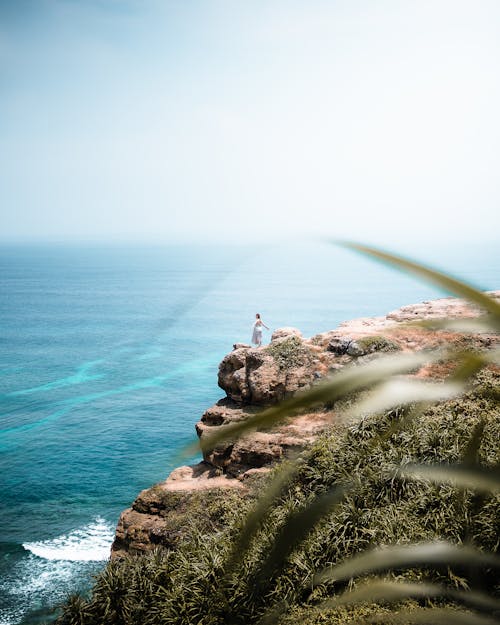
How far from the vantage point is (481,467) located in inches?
39.9

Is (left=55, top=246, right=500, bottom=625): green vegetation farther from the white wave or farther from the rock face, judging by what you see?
the white wave

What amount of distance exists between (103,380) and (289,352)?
116 ft

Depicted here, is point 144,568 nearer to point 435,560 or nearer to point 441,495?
point 441,495

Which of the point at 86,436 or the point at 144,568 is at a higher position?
the point at 144,568

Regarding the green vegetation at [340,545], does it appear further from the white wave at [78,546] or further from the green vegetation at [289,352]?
the white wave at [78,546]

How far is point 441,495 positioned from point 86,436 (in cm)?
3016

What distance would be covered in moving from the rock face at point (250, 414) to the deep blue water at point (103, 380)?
405 cm

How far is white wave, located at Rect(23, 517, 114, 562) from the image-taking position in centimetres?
2036

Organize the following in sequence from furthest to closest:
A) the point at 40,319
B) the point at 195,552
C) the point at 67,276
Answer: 1. the point at 67,276
2. the point at 40,319
3. the point at 195,552

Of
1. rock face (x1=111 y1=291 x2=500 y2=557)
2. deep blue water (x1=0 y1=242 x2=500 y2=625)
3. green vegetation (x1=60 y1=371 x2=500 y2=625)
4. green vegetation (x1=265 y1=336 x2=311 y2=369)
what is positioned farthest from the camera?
deep blue water (x1=0 y1=242 x2=500 y2=625)

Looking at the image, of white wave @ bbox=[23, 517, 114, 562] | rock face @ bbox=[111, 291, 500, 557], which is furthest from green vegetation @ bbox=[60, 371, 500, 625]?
white wave @ bbox=[23, 517, 114, 562]

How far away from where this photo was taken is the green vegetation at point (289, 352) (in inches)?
607

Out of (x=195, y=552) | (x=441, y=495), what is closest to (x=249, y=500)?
(x=195, y=552)

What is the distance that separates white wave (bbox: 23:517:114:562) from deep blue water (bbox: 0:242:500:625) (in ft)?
0.25
